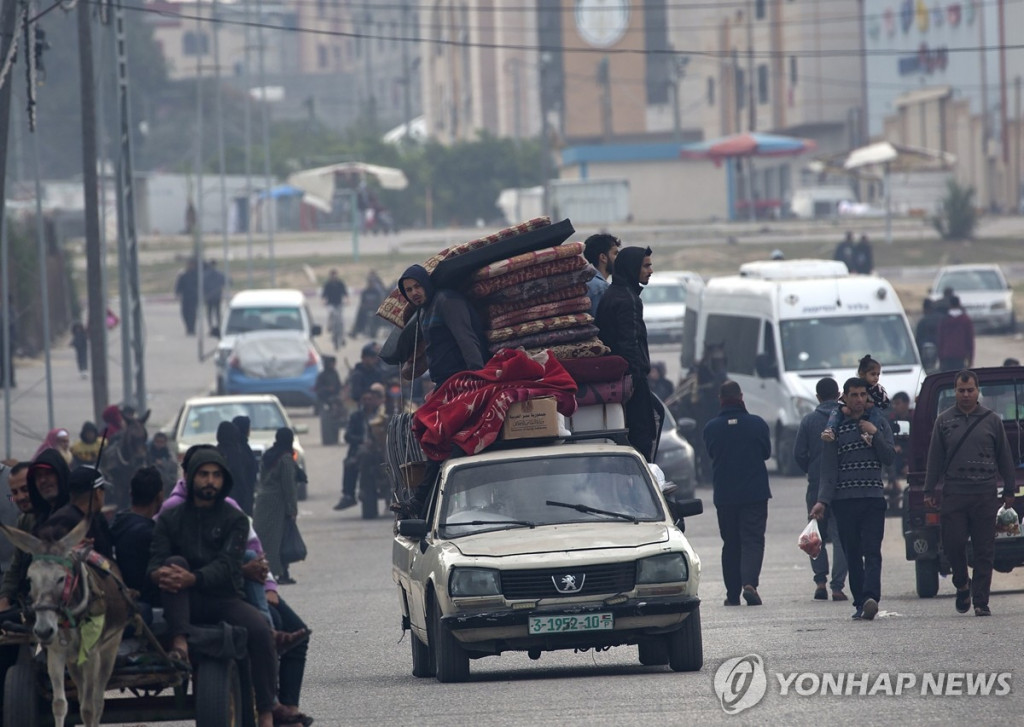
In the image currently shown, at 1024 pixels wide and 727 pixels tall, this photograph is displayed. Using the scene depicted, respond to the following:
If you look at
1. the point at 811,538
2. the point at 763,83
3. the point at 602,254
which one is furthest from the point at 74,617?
the point at 763,83

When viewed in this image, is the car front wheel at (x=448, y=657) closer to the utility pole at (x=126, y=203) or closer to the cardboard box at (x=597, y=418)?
the cardboard box at (x=597, y=418)

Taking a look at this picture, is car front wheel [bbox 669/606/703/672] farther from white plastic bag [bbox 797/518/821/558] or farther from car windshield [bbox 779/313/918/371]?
car windshield [bbox 779/313/918/371]

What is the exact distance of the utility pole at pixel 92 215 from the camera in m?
27.9

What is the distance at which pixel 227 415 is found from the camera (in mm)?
26578

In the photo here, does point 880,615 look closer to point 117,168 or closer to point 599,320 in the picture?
point 599,320

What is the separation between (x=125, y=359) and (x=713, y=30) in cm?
7066

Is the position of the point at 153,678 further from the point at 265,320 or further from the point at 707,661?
the point at 265,320

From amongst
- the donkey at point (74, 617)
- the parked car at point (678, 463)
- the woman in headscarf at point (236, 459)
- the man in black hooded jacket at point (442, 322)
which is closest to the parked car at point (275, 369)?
the parked car at point (678, 463)

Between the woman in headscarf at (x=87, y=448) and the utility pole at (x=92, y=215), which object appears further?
the utility pole at (x=92, y=215)

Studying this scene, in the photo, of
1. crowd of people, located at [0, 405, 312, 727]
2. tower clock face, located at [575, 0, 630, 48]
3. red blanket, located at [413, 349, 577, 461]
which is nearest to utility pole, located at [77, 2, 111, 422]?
red blanket, located at [413, 349, 577, 461]

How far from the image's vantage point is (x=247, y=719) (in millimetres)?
8523

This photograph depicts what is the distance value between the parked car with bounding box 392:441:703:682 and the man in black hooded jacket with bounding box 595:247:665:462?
530 mm

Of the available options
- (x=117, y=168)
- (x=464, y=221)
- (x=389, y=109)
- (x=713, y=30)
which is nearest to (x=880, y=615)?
(x=117, y=168)

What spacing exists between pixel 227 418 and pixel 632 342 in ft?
50.1
